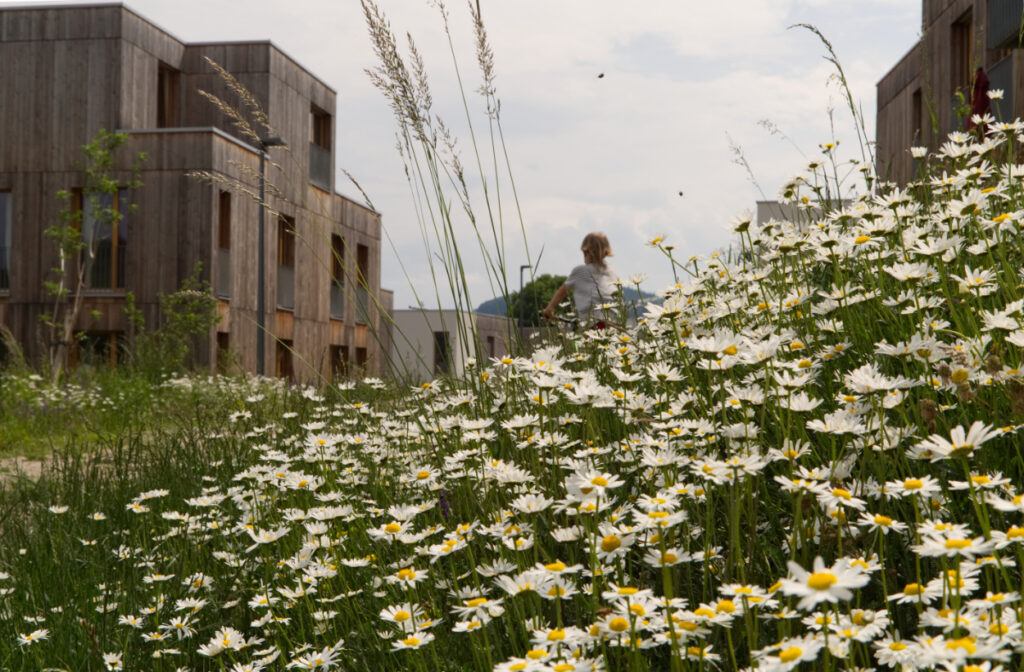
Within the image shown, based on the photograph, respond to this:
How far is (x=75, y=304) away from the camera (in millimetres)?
16281

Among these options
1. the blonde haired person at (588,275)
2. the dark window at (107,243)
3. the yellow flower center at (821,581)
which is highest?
the dark window at (107,243)

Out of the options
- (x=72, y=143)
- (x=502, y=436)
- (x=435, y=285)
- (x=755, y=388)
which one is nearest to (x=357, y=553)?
(x=502, y=436)

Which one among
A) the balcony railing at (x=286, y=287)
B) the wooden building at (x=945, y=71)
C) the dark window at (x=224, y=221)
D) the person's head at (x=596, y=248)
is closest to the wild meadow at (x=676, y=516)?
the person's head at (x=596, y=248)

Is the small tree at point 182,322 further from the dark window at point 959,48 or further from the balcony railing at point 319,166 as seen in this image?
the dark window at point 959,48

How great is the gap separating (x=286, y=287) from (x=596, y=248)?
582 inches

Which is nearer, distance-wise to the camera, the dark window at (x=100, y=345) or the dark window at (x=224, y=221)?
the dark window at (x=100, y=345)

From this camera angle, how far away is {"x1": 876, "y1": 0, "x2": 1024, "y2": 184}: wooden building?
11.7m

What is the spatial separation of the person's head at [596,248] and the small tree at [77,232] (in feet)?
36.2

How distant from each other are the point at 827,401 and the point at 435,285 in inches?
67.4

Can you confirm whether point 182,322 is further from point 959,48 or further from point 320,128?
point 959,48

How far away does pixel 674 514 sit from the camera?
1646mm

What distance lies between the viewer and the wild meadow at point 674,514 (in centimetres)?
157

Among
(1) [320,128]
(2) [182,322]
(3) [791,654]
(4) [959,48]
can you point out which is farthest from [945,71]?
(3) [791,654]

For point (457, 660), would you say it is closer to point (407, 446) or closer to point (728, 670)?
point (728, 670)
